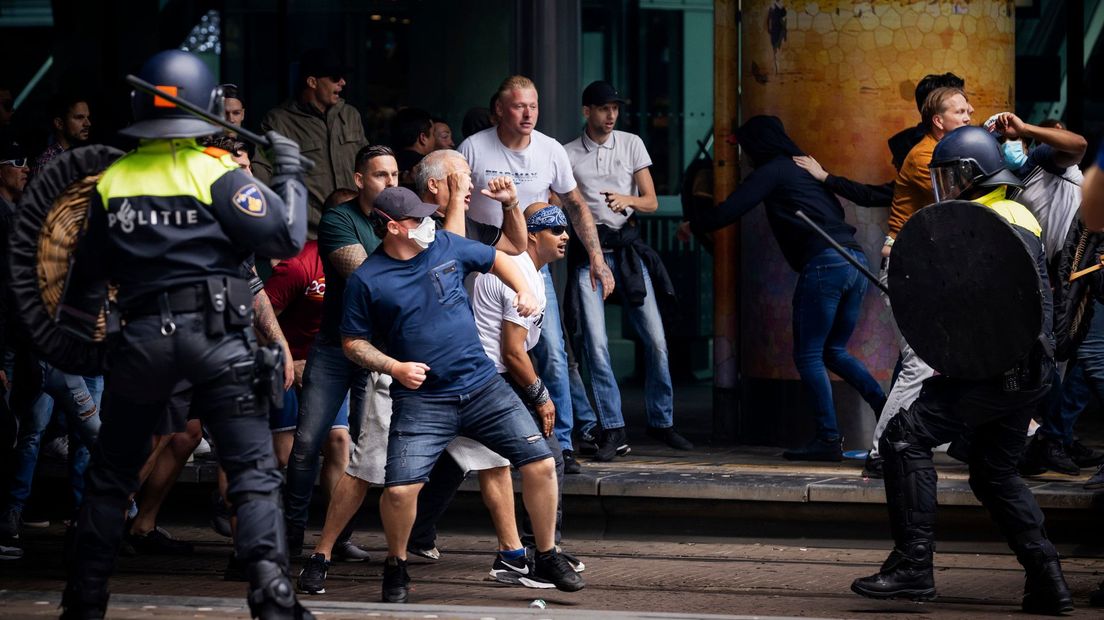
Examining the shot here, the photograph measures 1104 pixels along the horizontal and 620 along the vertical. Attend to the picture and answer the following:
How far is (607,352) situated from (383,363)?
283 cm

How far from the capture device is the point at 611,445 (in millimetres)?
9688

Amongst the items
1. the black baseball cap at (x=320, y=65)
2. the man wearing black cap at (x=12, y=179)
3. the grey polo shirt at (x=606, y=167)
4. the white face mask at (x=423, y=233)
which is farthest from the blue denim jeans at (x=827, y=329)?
the man wearing black cap at (x=12, y=179)

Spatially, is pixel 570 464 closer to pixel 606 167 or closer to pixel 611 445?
pixel 611 445

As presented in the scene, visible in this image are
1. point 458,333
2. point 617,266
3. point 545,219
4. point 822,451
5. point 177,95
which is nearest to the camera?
point 177,95

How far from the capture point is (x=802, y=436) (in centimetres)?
1006

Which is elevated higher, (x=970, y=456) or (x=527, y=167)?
(x=527, y=167)

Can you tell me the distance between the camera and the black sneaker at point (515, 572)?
7691mm

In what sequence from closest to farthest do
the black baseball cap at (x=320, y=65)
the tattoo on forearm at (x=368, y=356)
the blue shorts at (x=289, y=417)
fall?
the tattoo on forearm at (x=368, y=356) < the blue shorts at (x=289, y=417) < the black baseball cap at (x=320, y=65)

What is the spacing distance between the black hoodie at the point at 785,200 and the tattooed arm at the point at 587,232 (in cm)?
63

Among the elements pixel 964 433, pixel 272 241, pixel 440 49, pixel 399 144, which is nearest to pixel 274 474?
pixel 272 241

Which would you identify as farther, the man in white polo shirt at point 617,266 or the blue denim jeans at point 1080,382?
the man in white polo shirt at point 617,266

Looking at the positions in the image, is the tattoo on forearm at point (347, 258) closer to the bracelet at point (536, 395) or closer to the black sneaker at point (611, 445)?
the bracelet at point (536, 395)

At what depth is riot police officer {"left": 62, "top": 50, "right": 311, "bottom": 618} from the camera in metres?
6.10

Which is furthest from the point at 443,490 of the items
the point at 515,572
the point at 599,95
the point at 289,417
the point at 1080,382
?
the point at 1080,382
